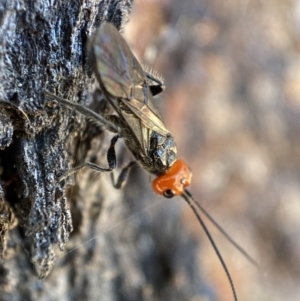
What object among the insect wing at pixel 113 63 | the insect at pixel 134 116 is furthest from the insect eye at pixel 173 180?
the insect wing at pixel 113 63

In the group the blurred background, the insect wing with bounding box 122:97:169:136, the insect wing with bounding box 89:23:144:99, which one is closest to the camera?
the insect wing with bounding box 89:23:144:99

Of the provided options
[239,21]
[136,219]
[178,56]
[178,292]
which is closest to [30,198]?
[136,219]

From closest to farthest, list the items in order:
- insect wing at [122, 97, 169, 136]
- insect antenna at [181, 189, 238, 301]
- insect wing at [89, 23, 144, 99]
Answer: insect wing at [89, 23, 144, 99] < insect wing at [122, 97, 169, 136] < insect antenna at [181, 189, 238, 301]

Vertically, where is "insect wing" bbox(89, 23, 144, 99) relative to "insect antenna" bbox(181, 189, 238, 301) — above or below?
above

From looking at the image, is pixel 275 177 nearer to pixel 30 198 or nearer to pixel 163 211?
pixel 163 211

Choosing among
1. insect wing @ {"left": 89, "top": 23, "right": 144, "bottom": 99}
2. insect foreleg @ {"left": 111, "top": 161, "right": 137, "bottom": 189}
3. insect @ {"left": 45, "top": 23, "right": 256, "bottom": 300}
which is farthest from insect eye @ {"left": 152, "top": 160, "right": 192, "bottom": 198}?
insect wing @ {"left": 89, "top": 23, "right": 144, "bottom": 99}

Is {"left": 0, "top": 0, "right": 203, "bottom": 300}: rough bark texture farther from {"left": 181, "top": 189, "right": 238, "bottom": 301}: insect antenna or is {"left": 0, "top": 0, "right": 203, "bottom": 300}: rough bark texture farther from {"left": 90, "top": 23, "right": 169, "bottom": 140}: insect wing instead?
{"left": 181, "top": 189, "right": 238, "bottom": 301}: insect antenna

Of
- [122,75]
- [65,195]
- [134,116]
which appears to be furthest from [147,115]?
[65,195]
